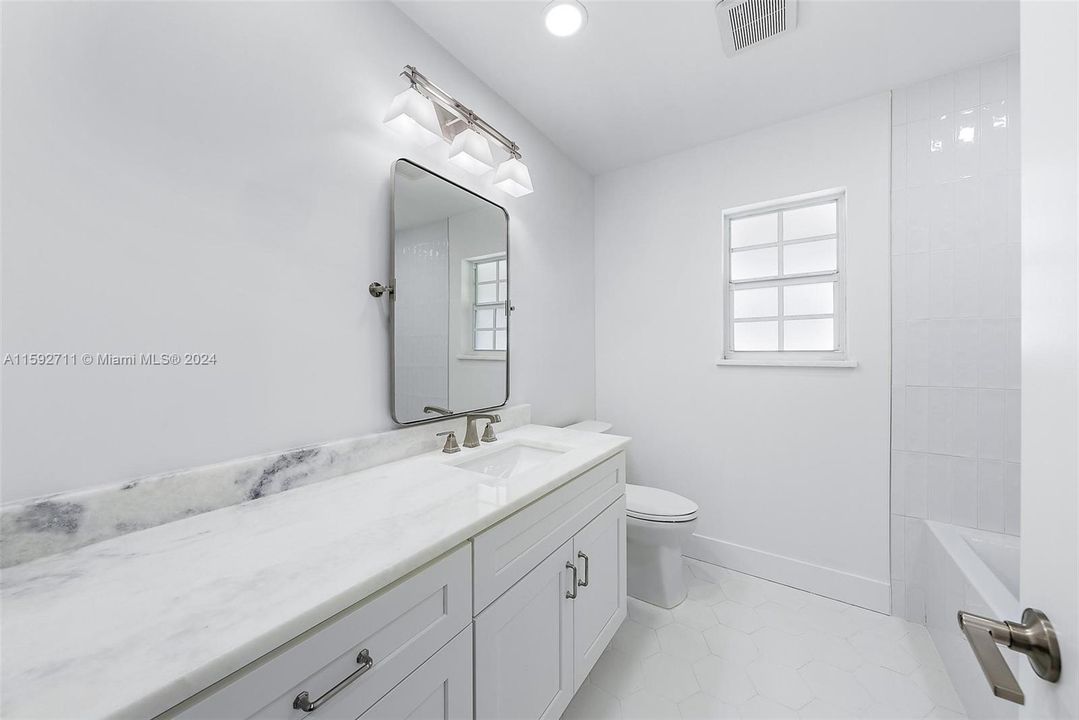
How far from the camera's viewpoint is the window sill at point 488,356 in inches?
69.9

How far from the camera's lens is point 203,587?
25.7 inches

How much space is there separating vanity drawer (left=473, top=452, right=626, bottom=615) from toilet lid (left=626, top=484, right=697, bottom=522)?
51 centimetres

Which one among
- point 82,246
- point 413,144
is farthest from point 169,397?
point 413,144

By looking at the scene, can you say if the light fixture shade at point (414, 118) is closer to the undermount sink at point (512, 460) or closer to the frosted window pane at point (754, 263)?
the undermount sink at point (512, 460)

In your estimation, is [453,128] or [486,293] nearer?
[453,128]

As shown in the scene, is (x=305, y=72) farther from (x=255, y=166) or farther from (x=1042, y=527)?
(x=1042, y=527)

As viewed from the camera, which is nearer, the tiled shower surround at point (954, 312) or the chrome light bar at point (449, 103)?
the chrome light bar at point (449, 103)

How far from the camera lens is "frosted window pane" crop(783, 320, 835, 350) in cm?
219

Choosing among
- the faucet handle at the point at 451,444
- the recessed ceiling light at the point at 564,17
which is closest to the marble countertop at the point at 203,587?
the faucet handle at the point at 451,444

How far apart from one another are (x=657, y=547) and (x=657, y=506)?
0.18 meters

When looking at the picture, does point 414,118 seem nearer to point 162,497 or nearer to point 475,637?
point 162,497

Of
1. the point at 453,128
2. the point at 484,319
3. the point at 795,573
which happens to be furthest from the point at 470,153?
the point at 795,573

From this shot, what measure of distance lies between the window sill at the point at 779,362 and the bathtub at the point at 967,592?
0.78 metres

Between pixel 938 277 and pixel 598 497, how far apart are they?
5.97 ft
